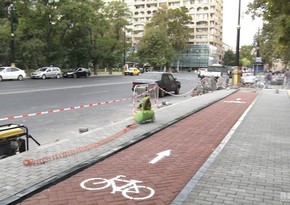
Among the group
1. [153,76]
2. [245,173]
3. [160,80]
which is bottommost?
[245,173]

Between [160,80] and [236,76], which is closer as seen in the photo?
[160,80]

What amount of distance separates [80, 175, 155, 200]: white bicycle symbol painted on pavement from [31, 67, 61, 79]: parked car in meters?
38.7

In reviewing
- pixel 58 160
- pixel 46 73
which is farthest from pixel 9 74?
pixel 58 160

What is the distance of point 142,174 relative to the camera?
5.89 meters

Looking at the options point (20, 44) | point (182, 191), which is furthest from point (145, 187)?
point (20, 44)

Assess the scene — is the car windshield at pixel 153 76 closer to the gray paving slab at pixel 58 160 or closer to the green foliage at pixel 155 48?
the gray paving slab at pixel 58 160

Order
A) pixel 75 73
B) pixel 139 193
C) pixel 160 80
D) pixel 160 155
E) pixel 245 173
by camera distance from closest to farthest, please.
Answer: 1. pixel 139 193
2. pixel 245 173
3. pixel 160 155
4. pixel 160 80
5. pixel 75 73

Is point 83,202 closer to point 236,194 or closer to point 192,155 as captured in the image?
point 236,194

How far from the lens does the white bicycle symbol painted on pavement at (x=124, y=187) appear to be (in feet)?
16.3

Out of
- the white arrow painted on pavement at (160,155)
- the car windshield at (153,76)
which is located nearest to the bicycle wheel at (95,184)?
the white arrow painted on pavement at (160,155)

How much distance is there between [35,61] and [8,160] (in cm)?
4419

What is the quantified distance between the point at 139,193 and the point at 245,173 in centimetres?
206

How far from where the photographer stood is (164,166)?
6387 mm

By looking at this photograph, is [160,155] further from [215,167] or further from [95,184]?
[95,184]
